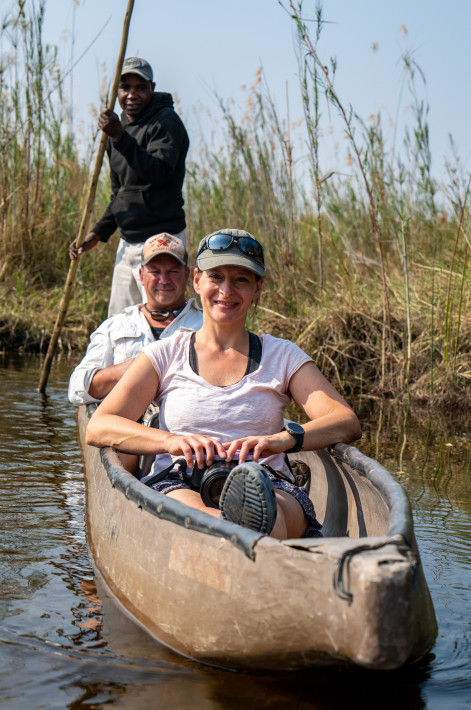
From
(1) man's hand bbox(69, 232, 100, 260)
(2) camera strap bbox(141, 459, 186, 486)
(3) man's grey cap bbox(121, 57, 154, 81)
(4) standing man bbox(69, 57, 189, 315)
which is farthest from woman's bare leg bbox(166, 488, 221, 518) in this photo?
(1) man's hand bbox(69, 232, 100, 260)

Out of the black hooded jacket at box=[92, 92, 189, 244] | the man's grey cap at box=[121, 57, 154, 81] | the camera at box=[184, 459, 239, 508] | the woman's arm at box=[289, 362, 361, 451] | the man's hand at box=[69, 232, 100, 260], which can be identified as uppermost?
the man's grey cap at box=[121, 57, 154, 81]

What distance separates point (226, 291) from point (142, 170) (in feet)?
9.06

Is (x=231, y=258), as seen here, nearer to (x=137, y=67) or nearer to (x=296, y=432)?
(x=296, y=432)

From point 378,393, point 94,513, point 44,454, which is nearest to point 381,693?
point 94,513

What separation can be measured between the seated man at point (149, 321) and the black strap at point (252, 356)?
3.42 feet

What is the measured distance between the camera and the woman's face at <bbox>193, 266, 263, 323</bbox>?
3.46m

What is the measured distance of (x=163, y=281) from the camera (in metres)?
4.69

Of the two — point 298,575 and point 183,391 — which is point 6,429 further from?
point 298,575

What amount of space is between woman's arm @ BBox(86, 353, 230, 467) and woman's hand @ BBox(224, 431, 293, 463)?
26 cm

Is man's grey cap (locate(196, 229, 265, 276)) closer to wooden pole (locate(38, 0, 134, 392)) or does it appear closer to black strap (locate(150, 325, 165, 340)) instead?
black strap (locate(150, 325, 165, 340))

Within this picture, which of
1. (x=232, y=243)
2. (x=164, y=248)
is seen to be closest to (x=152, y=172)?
(x=164, y=248)

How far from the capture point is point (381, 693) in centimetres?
264

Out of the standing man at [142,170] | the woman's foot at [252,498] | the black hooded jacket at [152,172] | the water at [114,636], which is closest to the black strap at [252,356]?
the woman's foot at [252,498]

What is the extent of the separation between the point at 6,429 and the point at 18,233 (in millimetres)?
4539
